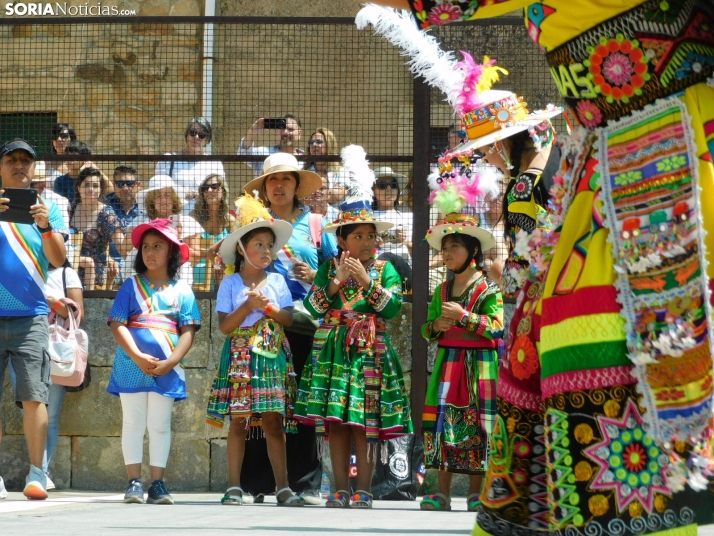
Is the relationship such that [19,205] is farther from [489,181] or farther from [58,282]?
[489,181]

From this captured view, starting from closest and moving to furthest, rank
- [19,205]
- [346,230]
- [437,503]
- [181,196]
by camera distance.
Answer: [437,503] → [19,205] → [346,230] → [181,196]

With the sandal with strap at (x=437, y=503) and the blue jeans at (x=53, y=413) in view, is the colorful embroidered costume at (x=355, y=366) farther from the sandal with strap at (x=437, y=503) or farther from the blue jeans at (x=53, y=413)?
the blue jeans at (x=53, y=413)

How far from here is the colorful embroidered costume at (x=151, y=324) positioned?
7191 mm

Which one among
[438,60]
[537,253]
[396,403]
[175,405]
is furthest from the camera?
[175,405]

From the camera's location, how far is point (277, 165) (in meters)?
7.79

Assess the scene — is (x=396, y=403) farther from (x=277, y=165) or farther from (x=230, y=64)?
(x=230, y=64)

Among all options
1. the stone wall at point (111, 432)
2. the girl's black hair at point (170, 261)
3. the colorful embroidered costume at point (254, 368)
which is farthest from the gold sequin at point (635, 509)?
the stone wall at point (111, 432)

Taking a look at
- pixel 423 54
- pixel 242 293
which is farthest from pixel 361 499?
pixel 423 54

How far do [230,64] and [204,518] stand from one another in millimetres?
3878

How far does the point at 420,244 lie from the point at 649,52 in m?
5.72

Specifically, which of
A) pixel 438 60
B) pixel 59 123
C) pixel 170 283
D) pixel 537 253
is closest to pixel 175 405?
pixel 170 283

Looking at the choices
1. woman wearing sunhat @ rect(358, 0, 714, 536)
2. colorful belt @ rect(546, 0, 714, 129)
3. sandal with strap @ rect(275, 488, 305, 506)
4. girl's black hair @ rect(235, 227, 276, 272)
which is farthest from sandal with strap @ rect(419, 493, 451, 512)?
colorful belt @ rect(546, 0, 714, 129)

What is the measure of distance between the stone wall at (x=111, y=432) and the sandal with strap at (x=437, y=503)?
135cm

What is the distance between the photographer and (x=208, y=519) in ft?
18.5
